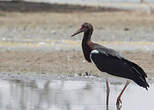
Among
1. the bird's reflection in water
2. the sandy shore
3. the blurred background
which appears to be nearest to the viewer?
the bird's reflection in water

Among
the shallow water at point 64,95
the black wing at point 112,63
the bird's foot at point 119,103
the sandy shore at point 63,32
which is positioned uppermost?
the black wing at point 112,63

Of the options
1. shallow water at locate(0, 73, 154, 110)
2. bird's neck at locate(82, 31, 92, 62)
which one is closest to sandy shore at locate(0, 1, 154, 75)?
shallow water at locate(0, 73, 154, 110)

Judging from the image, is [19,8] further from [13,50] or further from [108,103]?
[108,103]

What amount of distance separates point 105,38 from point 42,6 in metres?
7.78

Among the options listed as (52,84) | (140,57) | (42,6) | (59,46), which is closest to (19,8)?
(42,6)

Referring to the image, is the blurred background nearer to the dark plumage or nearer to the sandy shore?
the sandy shore

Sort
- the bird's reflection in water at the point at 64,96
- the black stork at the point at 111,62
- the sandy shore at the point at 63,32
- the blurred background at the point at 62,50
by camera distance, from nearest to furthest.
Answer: the bird's reflection in water at the point at 64,96
the black stork at the point at 111,62
the blurred background at the point at 62,50
the sandy shore at the point at 63,32

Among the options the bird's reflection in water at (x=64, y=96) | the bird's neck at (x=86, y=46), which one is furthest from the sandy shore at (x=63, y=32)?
the bird's neck at (x=86, y=46)

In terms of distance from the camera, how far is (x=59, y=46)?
55.2ft

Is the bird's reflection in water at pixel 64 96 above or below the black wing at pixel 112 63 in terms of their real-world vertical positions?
below

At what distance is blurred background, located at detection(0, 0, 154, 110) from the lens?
35.2 feet

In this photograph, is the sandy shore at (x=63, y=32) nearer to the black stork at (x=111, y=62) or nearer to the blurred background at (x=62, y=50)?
the blurred background at (x=62, y=50)

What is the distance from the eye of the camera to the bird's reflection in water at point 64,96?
1009cm

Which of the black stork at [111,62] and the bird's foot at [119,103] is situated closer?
the bird's foot at [119,103]
